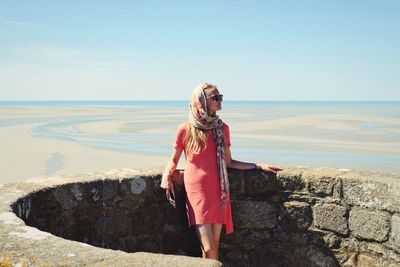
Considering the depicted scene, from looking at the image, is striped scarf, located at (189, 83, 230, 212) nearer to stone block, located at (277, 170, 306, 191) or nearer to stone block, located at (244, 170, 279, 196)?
stone block, located at (244, 170, 279, 196)

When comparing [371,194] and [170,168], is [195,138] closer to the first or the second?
[170,168]

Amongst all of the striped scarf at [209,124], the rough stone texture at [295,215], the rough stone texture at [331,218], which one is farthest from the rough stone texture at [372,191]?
the striped scarf at [209,124]

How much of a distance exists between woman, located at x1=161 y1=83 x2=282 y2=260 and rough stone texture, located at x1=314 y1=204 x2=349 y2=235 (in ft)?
2.43

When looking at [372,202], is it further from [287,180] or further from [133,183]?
[133,183]

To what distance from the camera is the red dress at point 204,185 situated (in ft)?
11.5

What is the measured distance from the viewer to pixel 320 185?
3.70 m

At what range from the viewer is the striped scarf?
346 cm

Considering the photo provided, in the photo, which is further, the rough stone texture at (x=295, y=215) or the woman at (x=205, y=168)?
the rough stone texture at (x=295, y=215)

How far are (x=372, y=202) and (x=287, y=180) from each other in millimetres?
697

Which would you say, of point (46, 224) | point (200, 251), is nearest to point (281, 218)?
point (200, 251)

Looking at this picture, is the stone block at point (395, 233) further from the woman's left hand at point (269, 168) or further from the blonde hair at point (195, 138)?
the blonde hair at point (195, 138)

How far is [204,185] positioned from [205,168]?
0.44ft

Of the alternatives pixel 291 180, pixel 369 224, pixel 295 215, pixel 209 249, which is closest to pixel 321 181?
pixel 291 180

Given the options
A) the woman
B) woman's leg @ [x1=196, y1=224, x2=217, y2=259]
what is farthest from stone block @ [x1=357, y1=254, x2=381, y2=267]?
woman's leg @ [x1=196, y1=224, x2=217, y2=259]
